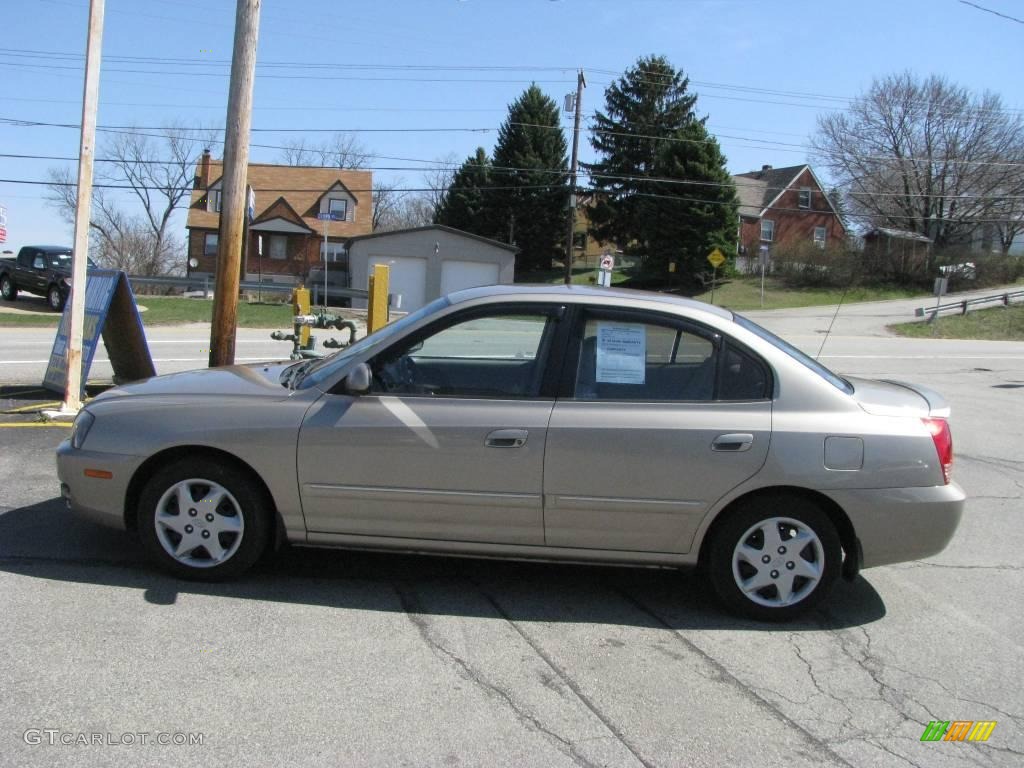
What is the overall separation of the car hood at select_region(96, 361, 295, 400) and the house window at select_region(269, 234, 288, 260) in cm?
4915

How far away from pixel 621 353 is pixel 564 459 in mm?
626

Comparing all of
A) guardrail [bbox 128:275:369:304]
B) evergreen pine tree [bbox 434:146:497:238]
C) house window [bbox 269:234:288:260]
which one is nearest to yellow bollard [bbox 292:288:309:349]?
guardrail [bbox 128:275:369:304]

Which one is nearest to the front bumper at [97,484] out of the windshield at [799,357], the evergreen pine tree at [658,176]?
the windshield at [799,357]

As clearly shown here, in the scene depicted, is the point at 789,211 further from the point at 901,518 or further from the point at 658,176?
the point at 901,518

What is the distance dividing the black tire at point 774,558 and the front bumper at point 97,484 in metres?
2.97

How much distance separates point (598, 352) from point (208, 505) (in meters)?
2.11

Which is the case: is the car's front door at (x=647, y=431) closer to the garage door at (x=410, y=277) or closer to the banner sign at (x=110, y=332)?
the banner sign at (x=110, y=332)

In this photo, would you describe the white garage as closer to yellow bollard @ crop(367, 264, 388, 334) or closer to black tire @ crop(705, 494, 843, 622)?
yellow bollard @ crop(367, 264, 388, 334)

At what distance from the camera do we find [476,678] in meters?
3.54

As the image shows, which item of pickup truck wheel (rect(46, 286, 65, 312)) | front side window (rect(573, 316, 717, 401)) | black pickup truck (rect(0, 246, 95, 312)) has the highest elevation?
black pickup truck (rect(0, 246, 95, 312))

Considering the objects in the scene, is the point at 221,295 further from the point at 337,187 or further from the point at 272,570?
the point at 337,187

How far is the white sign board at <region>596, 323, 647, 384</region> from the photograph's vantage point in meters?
4.26

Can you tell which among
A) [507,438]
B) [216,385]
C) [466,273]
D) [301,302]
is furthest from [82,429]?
[466,273]

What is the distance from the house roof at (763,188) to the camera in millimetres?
63250
